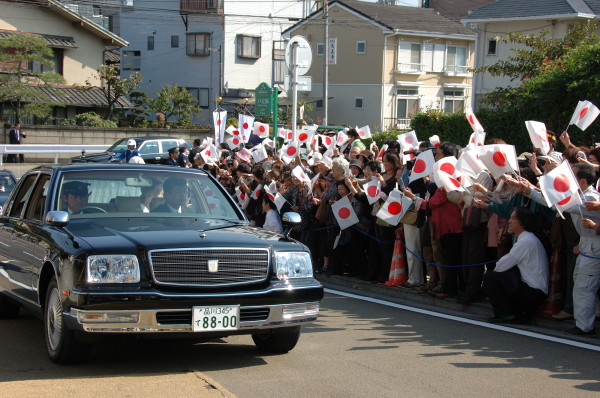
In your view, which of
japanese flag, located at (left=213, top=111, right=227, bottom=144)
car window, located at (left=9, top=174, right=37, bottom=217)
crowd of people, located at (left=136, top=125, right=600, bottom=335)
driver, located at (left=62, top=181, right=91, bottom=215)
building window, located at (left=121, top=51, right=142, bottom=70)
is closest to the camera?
driver, located at (left=62, top=181, right=91, bottom=215)

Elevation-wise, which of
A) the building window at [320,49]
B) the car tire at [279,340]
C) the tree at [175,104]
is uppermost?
the building window at [320,49]

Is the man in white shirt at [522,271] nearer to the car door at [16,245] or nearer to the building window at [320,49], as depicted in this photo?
the car door at [16,245]

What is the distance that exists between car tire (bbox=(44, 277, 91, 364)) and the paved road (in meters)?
0.10

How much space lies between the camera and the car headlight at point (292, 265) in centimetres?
653

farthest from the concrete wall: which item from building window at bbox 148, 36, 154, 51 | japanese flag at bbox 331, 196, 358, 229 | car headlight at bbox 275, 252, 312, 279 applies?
car headlight at bbox 275, 252, 312, 279

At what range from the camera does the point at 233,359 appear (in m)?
6.84

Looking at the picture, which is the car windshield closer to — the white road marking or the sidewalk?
the white road marking

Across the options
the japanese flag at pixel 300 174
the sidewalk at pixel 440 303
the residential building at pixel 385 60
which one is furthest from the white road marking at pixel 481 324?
the residential building at pixel 385 60

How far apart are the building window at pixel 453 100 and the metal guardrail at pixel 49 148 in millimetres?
24570

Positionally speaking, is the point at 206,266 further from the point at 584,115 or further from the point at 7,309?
the point at 584,115

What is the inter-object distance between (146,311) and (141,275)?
11.3 inches

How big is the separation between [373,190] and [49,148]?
83.2 feet

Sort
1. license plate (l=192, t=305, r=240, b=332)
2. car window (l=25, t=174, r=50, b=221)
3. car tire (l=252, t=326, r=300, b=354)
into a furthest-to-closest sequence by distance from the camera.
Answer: car window (l=25, t=174, r=50, b=221) < car tire (l=252, t=326, r=300, b=354) < license plate (l=192, t=305, r=240, b=332)

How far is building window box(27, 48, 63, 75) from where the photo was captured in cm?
4006
